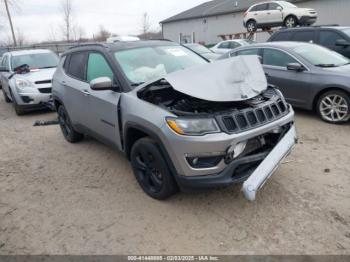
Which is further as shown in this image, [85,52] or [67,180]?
[85,52]

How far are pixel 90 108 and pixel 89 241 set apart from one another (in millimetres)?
1995

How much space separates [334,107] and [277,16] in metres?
12.3

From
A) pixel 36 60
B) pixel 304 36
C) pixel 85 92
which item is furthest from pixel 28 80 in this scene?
pixel 304 36

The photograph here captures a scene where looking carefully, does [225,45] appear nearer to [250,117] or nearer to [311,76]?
[311,76]

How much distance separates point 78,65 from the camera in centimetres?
492

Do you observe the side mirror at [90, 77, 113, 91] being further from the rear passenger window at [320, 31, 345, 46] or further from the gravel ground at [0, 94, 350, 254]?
the rear passenger window at [320, 31, 345, 46]

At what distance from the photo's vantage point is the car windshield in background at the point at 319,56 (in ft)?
20.2

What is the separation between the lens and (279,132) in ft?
11.4

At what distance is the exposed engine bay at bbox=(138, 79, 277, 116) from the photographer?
3113 mm

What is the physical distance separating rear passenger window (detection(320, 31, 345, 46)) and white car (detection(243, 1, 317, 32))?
7.78 meters

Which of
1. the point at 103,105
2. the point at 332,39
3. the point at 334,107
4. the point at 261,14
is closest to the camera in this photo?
the point at 103,105

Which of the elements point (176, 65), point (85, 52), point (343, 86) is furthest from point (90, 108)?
point (343, 86)

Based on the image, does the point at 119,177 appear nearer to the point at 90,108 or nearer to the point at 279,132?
the point at 90,108

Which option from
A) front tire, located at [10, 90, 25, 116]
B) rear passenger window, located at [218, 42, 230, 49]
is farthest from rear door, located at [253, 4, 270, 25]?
front tire, located at [10, 90, 25, 116]
